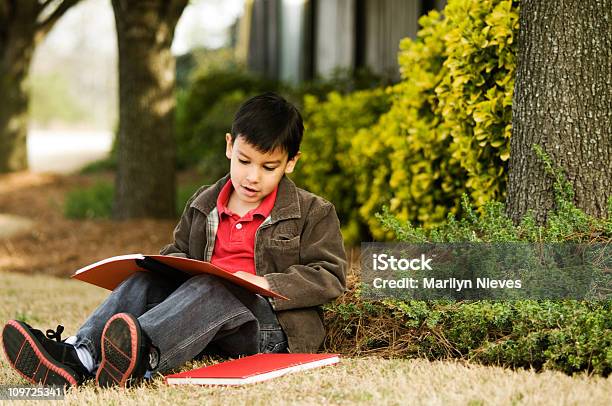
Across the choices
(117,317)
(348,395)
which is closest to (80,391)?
(117,317)

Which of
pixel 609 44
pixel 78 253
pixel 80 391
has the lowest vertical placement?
pixel 78 253

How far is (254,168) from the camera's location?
3.71 meters

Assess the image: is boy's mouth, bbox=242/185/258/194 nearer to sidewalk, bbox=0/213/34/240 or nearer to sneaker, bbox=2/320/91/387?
sneaker, bbox=2/320/91/387

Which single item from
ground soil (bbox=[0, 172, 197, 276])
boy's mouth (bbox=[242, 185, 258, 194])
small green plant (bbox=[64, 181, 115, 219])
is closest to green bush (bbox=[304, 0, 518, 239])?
boy's mouth (bbox=[242, 185, 258, 194])

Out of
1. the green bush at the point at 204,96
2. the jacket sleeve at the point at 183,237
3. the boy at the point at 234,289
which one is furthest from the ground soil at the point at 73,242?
the boy at the point at 234,289

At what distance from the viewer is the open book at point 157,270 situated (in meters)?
3.45

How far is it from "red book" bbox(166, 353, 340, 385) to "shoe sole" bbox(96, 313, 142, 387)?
19 cm

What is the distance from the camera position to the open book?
3.45 m

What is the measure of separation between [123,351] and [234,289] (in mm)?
604

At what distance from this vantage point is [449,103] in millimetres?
5422

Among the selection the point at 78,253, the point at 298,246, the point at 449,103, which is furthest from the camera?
the point at 78,253

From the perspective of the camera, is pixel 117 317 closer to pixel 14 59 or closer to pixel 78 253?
pixel 78 253

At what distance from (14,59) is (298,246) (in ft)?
40.7

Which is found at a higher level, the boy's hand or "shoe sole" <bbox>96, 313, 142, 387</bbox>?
the boy's hand
